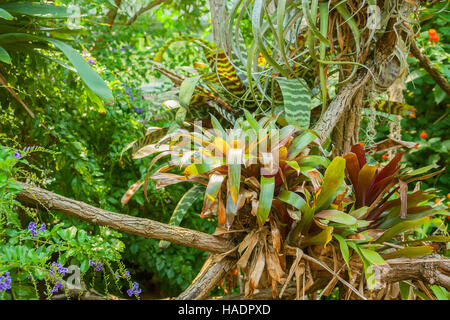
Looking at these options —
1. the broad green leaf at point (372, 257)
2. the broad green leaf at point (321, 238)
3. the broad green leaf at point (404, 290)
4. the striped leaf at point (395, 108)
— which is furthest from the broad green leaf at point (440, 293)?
the striped leaf at point (395, 108)

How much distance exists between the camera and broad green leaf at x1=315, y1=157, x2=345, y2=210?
100 cm

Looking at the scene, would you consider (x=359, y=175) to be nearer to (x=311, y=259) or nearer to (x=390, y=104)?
(x=311, y=259)

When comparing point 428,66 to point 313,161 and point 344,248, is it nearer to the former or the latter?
point 313,161

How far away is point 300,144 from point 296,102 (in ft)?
0.70

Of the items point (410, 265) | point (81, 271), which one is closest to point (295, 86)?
point (410, 265)

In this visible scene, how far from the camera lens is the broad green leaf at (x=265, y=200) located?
0.98 m

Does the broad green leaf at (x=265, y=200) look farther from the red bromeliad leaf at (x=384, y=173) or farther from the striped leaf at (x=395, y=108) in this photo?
the striped leaf at (x=395, y=108)

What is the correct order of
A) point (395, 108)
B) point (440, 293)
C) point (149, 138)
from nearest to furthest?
point (440, 293) → point (149, 138) → point (395, 108)

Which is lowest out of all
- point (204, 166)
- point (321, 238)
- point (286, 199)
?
point (321, 238)

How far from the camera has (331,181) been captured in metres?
1.01

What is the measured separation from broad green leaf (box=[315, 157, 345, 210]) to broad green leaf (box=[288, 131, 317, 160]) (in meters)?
0.11

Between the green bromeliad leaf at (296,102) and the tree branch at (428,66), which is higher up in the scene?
the tree branch at (428,66)

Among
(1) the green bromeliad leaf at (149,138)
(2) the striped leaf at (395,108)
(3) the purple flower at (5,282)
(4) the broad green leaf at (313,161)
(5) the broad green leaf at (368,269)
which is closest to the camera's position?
(3) the purple flower at (5,282)

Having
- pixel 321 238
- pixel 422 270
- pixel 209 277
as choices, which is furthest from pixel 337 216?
pixel 209 277
